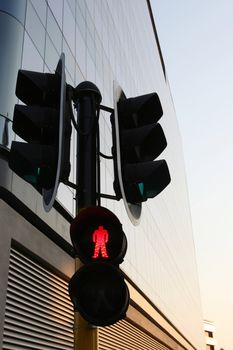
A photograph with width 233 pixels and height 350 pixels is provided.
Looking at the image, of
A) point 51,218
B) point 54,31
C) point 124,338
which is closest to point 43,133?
point 51,218

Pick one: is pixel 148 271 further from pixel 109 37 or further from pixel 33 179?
pixel 33 179

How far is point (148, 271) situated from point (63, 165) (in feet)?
77.1

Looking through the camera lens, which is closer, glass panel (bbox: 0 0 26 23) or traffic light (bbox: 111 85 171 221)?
traffic light (bbox: 111 85 171 221)

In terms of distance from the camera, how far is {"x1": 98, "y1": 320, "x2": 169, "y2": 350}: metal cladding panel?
1362cm

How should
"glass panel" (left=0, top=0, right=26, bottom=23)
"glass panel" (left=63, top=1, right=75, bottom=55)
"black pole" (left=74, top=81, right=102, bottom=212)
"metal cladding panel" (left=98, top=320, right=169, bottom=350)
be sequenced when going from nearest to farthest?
"black pole" (left=74, top=81, right=102, bottom=212) < "glass panel" (left=0, top=0, right=26, bottom=23) < "metal cladding panel" (left=98, top=320, right=169, bottom=350) < "glass panel" (left=63, top=1, right=75, bottom=55)

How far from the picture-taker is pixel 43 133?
2.75m

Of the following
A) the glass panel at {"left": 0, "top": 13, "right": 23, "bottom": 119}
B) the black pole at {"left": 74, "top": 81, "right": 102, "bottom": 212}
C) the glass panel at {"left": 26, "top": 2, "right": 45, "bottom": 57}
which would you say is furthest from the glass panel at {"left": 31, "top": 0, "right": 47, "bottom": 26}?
the black pole at {"left": 74, "top": 81, "right": 102, "bottom": 212}

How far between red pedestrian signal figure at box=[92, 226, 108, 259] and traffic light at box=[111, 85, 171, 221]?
25 cm

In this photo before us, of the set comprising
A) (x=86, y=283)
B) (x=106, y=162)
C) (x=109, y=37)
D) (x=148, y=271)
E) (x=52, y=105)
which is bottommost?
(x=86, y=283)

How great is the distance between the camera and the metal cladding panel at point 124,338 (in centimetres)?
1362

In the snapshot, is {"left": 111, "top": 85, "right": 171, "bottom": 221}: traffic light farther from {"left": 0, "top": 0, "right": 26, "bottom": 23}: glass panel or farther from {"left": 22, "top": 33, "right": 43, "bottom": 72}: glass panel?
{"left": 0, "top": 0, "right": 26, "bottom": 23}: glass panel

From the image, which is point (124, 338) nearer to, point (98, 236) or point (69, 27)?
point (69, 27)

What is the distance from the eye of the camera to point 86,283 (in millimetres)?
2256

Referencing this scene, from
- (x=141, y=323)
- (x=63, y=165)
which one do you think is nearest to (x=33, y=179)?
(x=63, y=165)
